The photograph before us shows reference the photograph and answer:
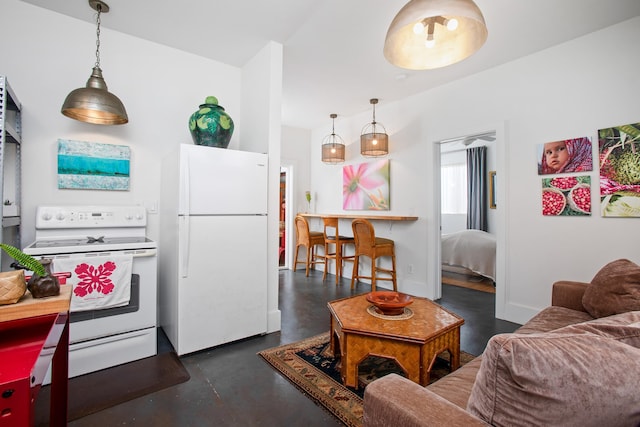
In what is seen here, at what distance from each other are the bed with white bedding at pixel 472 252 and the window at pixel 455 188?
2.15 m

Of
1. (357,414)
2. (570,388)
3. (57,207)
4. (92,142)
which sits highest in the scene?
(92,142)

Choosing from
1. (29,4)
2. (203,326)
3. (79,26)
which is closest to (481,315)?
(203,326)

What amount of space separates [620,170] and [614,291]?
1.30 m

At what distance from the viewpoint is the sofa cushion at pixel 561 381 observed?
660 millimetres

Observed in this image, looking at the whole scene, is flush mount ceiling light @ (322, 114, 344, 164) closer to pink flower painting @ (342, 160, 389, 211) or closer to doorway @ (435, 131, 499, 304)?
pink flower painting @ (342, 160, 389, 211)


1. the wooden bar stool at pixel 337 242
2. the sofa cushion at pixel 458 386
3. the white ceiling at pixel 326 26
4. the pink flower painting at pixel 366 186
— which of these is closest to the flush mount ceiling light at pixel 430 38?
A: the white ceiling at pixel 326 26

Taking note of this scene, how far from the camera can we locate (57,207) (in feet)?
7.79

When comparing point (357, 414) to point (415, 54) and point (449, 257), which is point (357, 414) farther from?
point (449, 257)

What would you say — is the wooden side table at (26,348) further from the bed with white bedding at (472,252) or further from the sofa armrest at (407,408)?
the bed with white bedding at (472,252)

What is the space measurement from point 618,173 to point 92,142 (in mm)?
4341

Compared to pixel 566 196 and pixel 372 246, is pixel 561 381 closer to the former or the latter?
pixel 566 196

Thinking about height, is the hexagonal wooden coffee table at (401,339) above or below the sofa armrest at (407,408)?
below

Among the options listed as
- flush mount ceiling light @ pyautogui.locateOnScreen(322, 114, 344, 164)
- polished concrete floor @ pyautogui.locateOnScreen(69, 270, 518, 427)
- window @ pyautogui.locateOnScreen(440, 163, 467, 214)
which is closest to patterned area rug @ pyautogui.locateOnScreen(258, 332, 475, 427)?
polished concrete floor @ pyautogui.locateOnScreen(69, 270, 518, 427)

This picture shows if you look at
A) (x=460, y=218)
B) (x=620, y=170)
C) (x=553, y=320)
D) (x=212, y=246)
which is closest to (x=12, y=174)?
(x=212, y=246)
